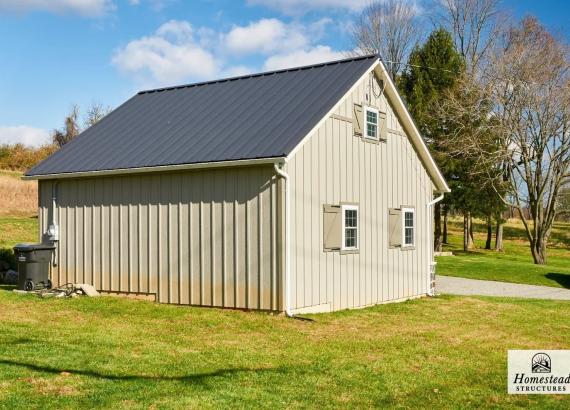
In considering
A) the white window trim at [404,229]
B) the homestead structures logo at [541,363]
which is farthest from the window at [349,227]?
the homestead structures logo at [541,363]

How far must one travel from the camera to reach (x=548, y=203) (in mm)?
33781

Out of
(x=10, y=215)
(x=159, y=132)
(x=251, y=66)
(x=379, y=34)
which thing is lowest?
(x=10, y=215)

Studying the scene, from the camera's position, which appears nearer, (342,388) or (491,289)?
(342,388)

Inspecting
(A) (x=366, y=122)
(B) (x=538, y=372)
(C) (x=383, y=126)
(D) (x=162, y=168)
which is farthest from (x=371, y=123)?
(B) (x=538, y=372)

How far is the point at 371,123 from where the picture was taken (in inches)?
626

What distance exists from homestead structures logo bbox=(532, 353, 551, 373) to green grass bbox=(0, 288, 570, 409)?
1.37 ft

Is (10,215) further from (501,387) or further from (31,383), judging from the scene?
(501,387)

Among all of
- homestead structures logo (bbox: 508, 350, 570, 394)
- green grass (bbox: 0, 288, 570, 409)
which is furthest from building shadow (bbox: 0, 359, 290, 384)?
homestead structures logo (bbox: 508, 350, 570, 394)

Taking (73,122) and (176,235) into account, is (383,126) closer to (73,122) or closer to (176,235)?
(176,235)

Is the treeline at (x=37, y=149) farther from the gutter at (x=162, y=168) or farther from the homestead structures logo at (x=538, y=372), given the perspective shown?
the homestead structures logo at (x=538, y=372)

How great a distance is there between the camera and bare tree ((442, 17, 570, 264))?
30516mm

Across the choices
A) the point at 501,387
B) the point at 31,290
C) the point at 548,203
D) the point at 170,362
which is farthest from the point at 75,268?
the point at 548,203

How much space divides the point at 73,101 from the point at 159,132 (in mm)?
41629

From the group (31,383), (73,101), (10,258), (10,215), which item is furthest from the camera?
(73,101)
